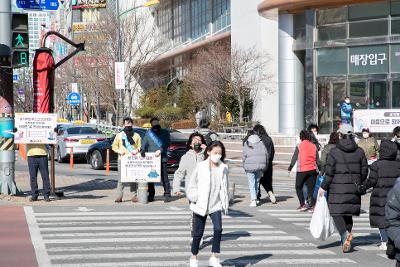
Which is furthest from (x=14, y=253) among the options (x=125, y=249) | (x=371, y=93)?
(x=371, y=93)

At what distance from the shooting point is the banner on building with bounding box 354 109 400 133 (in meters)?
28.3

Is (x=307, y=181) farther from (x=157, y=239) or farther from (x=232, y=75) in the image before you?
(x=232, y=75)

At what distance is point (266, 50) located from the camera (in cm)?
4578

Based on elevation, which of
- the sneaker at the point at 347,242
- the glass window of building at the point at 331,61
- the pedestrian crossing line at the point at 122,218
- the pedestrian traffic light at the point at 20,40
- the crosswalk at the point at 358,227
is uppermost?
the glass window of building at the point at 331,61

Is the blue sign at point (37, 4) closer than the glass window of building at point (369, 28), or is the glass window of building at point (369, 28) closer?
the blue sign at point (37, 4)

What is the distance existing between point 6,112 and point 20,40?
5.34 feet

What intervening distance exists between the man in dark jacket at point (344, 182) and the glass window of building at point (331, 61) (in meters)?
28.0

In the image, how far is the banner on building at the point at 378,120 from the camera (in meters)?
28.3

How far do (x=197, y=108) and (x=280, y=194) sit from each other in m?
36.3

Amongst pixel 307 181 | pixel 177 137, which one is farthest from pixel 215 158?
pixel 177 137

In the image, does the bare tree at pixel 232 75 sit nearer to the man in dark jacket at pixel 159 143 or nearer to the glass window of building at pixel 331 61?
the glass window of building at pixel 331 61

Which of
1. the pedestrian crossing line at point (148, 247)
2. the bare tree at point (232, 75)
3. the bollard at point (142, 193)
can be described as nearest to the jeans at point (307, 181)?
the bollard at point (142, 193)

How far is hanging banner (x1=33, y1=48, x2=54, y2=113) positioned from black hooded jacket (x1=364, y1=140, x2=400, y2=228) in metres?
9.48

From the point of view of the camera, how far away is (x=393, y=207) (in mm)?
6863
